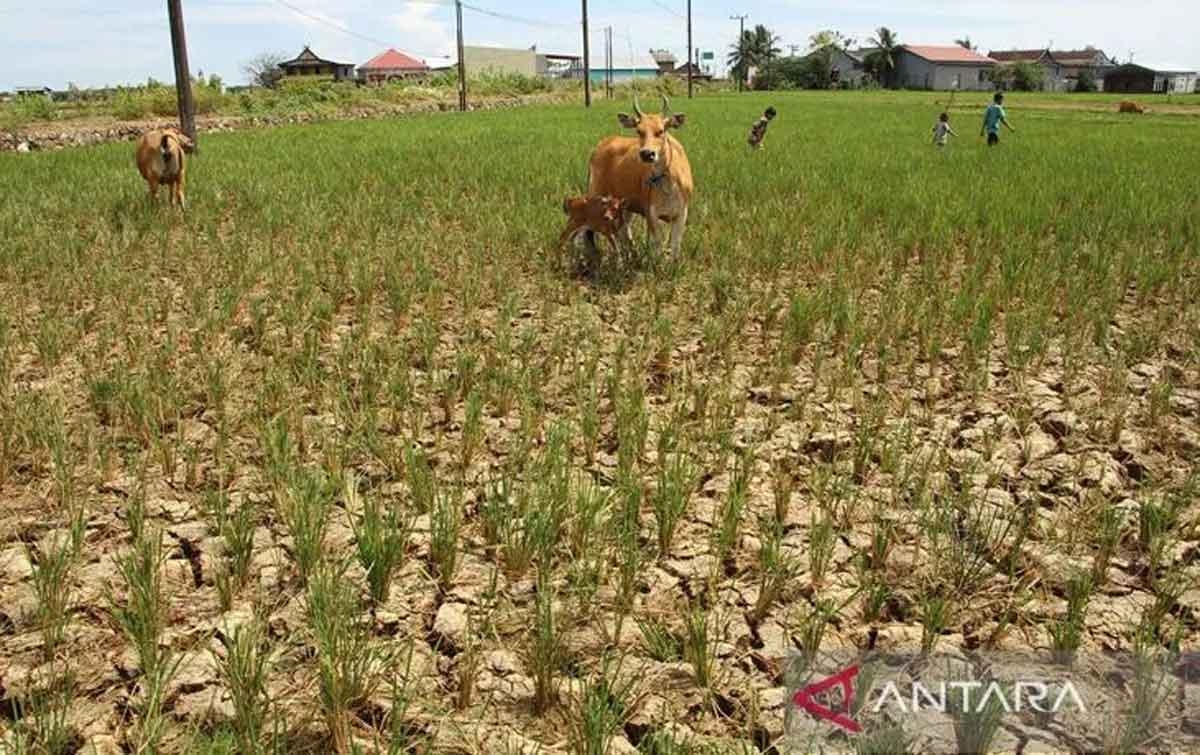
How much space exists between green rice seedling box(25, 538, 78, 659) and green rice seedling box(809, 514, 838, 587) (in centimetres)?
194

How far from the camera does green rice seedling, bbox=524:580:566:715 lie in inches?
74.4

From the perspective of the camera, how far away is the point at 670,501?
258 centimetres

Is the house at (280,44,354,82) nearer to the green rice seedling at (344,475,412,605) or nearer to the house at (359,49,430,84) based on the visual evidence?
the house at (359,49,430,84)

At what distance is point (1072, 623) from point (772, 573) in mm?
722

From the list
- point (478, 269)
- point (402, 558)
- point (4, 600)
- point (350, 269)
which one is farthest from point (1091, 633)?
point (350, 269)

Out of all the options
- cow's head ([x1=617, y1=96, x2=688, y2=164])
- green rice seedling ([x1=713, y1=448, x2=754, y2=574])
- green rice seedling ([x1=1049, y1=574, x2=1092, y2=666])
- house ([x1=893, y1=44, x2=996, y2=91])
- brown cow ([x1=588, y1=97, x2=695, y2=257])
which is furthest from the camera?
house ([x1=893, y1=44, x2=996, y2=91])

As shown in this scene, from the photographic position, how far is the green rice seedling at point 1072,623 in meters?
2.00

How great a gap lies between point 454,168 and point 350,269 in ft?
18.3

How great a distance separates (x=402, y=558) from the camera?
244 cm

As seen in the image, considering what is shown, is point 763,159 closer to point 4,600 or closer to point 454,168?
point 454,168

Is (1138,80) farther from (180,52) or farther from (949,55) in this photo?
(180,52)

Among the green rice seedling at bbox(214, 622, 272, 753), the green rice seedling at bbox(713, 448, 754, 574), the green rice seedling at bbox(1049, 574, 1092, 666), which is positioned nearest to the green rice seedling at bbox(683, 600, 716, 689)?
the green rice seedling at bbox(713, 448, 754, 574)

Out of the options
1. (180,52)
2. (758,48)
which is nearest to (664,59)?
(758,48)

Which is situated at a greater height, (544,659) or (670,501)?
(670,501)
